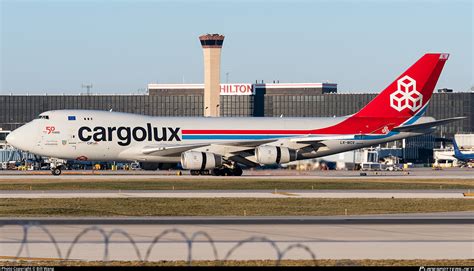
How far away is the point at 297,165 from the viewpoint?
86375mm

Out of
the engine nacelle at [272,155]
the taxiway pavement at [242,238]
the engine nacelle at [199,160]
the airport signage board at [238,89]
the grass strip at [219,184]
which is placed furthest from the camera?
the airport signage board at [238,89]

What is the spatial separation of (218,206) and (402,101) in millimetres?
42807

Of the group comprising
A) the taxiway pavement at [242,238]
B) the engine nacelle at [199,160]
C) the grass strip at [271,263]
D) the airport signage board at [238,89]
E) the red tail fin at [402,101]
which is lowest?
the taxiway pavement at [242,238]

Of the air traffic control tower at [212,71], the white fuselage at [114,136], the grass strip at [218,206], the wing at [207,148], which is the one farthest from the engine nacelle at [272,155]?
the air traffic control tower at [212,71]

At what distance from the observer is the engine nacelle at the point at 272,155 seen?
257 feet

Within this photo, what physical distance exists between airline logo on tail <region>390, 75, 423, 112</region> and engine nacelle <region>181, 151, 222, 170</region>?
Result: 18484 millimetres

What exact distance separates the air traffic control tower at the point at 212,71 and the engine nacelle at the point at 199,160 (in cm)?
9975

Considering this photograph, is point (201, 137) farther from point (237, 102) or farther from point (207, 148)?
point (237, 102)

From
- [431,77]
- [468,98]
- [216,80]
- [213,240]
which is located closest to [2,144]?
[216,80]

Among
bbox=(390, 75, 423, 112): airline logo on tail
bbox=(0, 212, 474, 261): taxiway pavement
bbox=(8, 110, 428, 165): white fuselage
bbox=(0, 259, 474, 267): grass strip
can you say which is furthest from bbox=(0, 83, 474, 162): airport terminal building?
bbox=(0, 259, 474, 267): grass strip

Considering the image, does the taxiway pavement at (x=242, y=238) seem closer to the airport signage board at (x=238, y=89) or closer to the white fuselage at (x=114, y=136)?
the white fuselage at (x=114, y=136)

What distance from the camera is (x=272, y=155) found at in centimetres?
7831

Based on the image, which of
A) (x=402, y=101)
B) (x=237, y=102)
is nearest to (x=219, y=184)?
(x=402, y=101)

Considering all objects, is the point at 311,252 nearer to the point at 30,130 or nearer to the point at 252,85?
the point at 30,130
